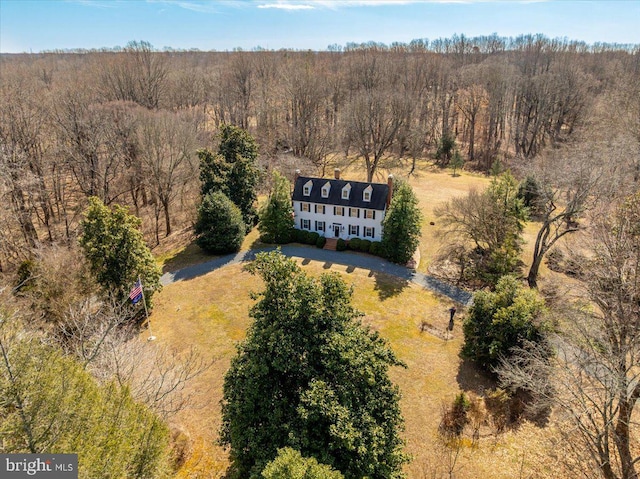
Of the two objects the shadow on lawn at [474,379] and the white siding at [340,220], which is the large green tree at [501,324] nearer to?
the shadow on lawn at [474,379]

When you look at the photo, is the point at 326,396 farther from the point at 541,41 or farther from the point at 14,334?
the point at 541,41

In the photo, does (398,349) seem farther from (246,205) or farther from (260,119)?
(260,119)

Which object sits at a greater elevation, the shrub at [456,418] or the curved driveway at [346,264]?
the curved driveway at [346,264]

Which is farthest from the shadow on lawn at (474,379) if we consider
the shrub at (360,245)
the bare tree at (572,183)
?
the shrub at (360,245)

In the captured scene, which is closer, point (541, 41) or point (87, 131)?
point (87, 131)

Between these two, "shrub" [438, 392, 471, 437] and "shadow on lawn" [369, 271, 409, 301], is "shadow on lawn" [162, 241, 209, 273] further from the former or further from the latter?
"shrub" [438, 392, 471, 437]

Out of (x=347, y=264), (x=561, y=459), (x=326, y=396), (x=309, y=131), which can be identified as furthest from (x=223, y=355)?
(x=309, y=131)

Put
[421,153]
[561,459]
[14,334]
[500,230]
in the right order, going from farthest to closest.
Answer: [421,153] → [500,230] → [561,459] → [14,334]
